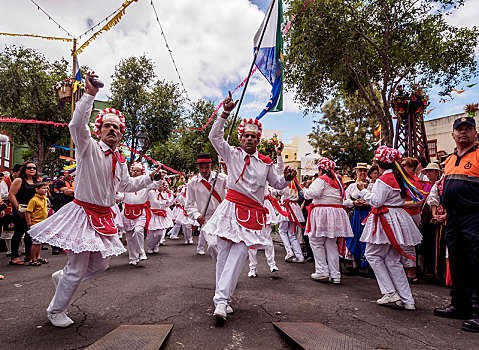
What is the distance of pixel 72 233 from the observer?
349 cm

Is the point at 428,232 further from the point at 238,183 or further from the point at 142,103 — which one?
the point at 142,103

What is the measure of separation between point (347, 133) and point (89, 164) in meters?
27.6

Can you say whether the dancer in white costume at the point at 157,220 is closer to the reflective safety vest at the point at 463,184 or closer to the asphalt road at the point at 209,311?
the asphalt road at the point at 209,311

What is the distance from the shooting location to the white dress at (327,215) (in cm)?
614

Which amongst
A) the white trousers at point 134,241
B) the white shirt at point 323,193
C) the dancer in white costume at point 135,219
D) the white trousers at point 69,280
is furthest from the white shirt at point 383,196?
the white trousers at point 134,241

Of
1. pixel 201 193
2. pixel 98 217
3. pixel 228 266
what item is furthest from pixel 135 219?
pixel 228 266

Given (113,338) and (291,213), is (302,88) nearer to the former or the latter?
(291,213)

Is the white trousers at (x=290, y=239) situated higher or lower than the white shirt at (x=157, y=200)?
lower


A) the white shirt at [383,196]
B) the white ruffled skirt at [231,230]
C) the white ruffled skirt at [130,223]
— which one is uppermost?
the white shirt at [383,196]

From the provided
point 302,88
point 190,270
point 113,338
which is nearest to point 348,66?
point 302,88

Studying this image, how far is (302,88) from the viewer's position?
1519 cm

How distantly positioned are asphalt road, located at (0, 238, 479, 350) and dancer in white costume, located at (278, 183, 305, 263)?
1.69 m

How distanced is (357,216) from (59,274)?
5.75 m

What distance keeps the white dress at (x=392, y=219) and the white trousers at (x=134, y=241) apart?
4.71 metres
